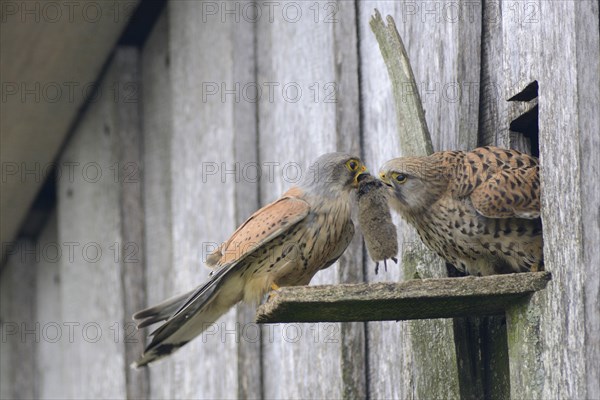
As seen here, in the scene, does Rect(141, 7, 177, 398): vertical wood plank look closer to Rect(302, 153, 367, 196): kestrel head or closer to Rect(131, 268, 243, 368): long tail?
Rect(131, 268, 243, 368): long tail

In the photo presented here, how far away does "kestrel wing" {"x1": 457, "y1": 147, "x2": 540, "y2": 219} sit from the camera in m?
3.48

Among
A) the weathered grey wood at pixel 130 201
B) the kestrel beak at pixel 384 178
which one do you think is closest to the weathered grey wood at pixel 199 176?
the weathered grey wood at pixel 130 201

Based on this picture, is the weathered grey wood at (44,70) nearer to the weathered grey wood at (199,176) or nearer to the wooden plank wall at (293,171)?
the wooden plank wall at (293,171)

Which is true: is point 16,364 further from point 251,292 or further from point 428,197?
point 428,197

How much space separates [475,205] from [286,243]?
0.77 m

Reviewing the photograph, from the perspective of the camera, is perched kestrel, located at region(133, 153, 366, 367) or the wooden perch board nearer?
the wooden perch board

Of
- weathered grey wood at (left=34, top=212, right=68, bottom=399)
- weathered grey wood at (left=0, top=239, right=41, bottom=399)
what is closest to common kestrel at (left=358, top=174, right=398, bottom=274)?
weathered grey wood at (left=34, top=212, right=68, bottom=399)

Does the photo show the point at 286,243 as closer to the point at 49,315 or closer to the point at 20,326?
the point at 49,315

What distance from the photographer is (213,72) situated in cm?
532

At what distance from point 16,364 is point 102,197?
2.11 meters

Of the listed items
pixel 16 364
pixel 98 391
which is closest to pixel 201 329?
pixel 98 391

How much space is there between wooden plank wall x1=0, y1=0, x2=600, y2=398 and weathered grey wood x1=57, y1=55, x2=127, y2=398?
0.06 ft

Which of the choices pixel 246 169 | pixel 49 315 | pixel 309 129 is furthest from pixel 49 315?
pixel 309 129

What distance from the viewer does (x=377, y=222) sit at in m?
3.88
